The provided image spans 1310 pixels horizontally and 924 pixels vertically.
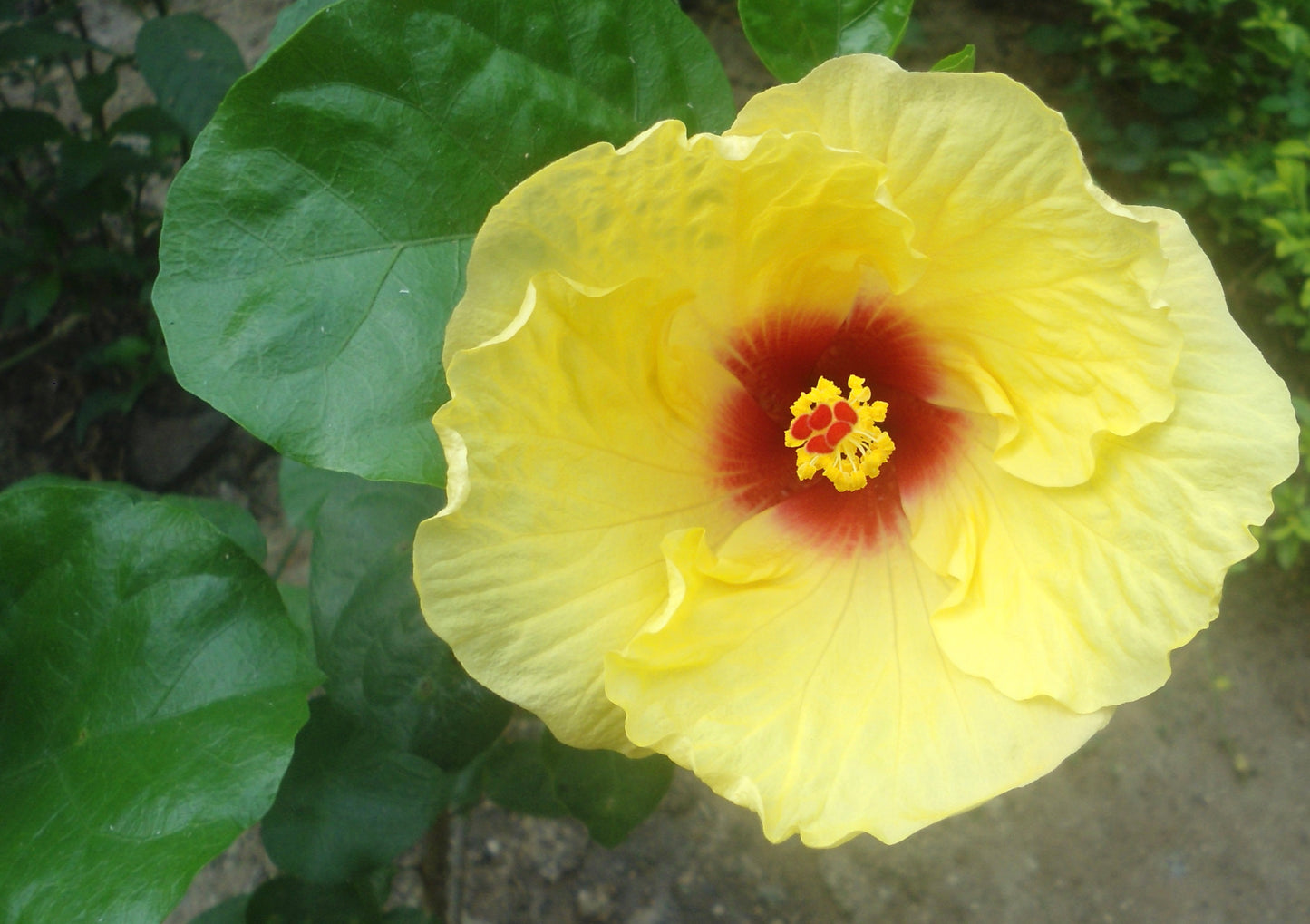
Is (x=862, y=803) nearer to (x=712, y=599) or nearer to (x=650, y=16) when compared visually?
(x=712, y=599)

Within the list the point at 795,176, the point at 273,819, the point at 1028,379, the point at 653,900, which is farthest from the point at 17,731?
the point at 653,900

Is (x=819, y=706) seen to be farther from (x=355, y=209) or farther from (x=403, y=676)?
(x=355, y=209)

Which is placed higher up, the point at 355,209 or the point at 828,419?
the point at 355,209

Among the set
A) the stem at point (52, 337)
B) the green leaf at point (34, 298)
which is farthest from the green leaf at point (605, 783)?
the stem at point (52, 337)

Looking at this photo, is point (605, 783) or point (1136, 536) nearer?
point (1136, 536)

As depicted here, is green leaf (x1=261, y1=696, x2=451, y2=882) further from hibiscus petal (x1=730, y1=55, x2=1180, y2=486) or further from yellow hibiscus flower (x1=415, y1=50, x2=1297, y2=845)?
hibiscus petal (x1=730, y1=55, x2=1180, y2=486)

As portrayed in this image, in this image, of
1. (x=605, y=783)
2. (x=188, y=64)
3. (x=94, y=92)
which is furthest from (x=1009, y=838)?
(x=94, y=92)

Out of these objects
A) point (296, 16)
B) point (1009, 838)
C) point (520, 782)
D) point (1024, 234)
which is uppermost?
point (296, 16)
